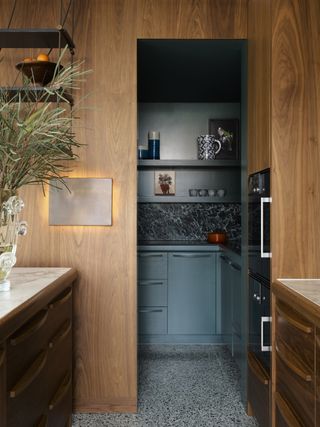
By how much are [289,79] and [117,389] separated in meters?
2.05

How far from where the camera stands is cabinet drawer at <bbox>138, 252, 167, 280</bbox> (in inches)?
164

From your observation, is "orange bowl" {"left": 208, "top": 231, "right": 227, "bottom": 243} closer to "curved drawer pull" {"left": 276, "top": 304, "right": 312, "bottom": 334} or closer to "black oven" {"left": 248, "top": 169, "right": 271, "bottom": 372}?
"black oven" {"left": 248, "top": 169, "right": 271, "bottom": 372}

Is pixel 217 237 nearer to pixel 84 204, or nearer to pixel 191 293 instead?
pixel 191 293

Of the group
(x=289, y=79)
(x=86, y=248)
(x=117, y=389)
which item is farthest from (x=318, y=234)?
(x=117, y=389)

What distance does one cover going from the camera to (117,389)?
2.74 m

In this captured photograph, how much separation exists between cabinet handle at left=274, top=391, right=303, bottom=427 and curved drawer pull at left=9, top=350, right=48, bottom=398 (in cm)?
101

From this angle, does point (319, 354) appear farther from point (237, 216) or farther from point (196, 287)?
point (237, 216)

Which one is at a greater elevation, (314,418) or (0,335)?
(0,335)

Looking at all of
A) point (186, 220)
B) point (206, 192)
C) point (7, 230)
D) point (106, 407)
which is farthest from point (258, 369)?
point (186, 220)

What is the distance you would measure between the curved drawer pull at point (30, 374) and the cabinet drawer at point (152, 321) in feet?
7.70

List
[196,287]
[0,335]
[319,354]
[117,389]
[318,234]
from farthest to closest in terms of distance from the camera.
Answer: [196,287] < [117,389] < [318,234] < [319,354] < [0,335]

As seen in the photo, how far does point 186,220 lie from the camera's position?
4902 mm

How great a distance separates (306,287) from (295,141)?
2.38 feet

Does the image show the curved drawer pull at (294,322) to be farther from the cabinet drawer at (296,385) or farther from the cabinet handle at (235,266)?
the cabinet handle at (235,266)
